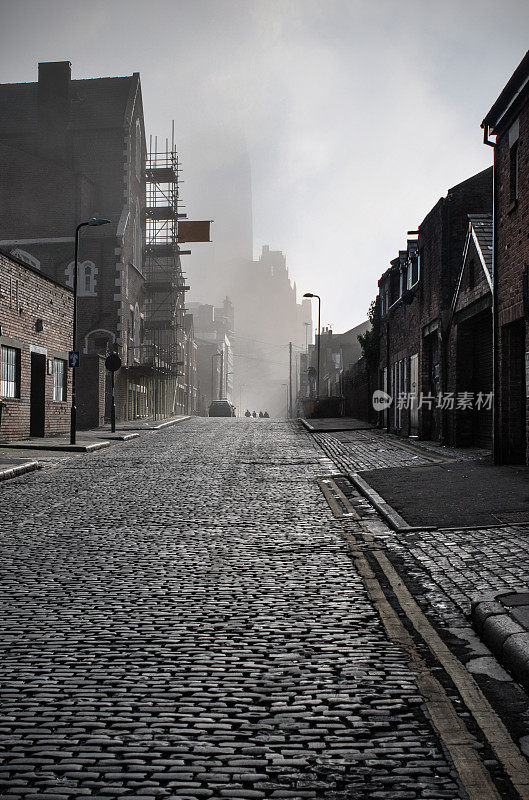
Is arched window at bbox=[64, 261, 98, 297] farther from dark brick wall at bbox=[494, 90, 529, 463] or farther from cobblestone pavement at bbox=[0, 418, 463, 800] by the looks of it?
cobblestone pavement at bbox=[0, 418, 463, 800]

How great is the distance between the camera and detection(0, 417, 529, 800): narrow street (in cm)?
299

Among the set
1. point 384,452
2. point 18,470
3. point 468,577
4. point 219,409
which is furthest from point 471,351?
point 219,409

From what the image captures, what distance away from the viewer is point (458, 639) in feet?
15.5

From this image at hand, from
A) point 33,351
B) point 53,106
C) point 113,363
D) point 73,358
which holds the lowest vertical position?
point 73,358

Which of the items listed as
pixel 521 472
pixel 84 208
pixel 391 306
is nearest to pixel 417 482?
pixel 521 472

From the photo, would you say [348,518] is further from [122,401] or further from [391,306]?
[122,401]

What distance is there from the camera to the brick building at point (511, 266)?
13.6m

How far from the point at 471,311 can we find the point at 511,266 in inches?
167

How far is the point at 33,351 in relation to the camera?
77.5 ft

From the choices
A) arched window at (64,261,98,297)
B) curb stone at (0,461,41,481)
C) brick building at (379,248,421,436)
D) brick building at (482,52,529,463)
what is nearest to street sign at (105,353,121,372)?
brick building at (379,248,421,436)

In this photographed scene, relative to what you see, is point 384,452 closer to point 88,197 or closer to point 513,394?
point 513,394

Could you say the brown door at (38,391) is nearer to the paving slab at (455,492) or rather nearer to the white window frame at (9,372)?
the white window frame at (9,372)

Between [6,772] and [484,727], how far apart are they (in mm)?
2037

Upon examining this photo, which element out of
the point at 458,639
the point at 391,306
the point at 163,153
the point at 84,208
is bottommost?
the point at 458,639
